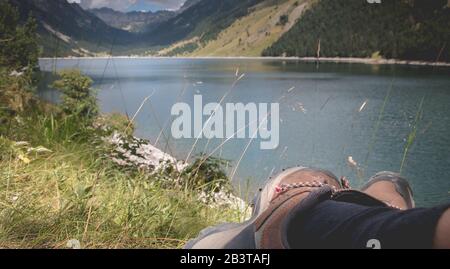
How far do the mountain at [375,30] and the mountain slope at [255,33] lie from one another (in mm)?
16595

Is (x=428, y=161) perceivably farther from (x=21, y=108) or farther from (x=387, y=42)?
(x=387, y=42)

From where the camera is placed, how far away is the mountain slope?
139875mm

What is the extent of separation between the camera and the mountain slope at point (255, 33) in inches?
5507

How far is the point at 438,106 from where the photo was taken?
29.4 meters

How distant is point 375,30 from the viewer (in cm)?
10088

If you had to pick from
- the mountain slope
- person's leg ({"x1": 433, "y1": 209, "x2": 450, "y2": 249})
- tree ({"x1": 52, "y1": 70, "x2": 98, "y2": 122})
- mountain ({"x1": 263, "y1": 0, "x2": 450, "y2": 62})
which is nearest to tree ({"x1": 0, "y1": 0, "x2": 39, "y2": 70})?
tree ({"x1": 52, "y1": 70, "x2": 98, "y2": 122})

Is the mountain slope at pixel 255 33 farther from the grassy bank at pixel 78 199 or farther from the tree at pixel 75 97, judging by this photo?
the grassy bank at pixel 78 199

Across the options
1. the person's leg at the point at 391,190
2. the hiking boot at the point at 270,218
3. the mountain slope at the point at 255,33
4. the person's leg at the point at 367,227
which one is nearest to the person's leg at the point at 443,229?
the person's leg at the point at 367,227

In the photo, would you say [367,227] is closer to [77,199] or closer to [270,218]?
[270,218]

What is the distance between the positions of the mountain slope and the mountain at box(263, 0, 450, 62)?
1659cm

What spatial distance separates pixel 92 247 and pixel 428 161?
60.0 ft

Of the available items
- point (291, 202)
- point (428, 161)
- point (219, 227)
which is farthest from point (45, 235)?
point (428, 161)

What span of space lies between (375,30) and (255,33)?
57.6m

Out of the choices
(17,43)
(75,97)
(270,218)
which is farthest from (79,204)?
(75,97)
